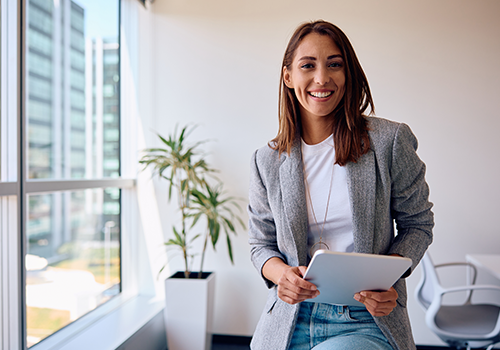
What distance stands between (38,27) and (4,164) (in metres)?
0.79

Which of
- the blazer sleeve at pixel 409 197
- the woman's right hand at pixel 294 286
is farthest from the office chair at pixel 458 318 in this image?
the woman's right hand at pixel 294 286

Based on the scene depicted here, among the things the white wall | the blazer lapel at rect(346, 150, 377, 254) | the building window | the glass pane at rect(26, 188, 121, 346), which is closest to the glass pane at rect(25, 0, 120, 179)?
the building window

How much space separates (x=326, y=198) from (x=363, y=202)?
12cm

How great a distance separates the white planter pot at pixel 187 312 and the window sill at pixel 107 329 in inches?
7.2

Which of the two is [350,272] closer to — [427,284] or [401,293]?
[401,293]

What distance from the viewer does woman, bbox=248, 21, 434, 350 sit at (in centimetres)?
103

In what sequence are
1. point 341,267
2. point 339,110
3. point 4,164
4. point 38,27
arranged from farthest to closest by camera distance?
point 38,27 → point 4,164 → point 339,110 → point 341,267

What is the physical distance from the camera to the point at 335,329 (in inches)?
40.6

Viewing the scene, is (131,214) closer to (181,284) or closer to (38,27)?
(181,284)

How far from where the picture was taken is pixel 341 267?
85 cm

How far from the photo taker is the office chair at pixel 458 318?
2031 mm

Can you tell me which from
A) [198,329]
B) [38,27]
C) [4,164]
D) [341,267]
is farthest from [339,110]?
[198,329]

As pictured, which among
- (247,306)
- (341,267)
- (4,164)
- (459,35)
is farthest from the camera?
(247,306)

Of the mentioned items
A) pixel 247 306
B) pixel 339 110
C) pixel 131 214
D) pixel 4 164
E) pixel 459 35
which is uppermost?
pixel 459 35
